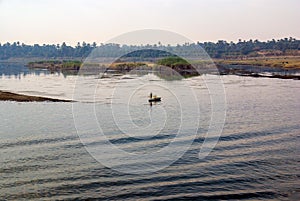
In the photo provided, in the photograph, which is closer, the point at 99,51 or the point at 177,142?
the point at 177,142

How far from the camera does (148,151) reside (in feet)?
91.5

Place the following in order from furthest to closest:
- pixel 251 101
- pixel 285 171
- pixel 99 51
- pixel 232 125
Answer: pixel 99 51
pixel 251 101
pixel 232 125
pixel 285 171

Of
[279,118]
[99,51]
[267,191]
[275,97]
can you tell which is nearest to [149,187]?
[267,191]

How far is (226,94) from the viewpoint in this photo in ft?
207

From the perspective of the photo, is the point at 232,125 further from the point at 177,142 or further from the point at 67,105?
the point at 67,105

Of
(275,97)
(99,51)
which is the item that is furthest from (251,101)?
(99,51)

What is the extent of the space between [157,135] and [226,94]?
33.2 metres

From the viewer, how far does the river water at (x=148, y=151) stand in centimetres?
2042

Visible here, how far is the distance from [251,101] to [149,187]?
37515mm

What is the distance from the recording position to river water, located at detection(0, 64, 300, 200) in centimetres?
2042

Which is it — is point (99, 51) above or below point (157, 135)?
above

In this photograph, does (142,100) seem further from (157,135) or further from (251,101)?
(157,135)

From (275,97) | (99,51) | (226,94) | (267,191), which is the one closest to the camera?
(267,191)

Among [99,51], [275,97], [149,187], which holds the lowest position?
[149,187]
